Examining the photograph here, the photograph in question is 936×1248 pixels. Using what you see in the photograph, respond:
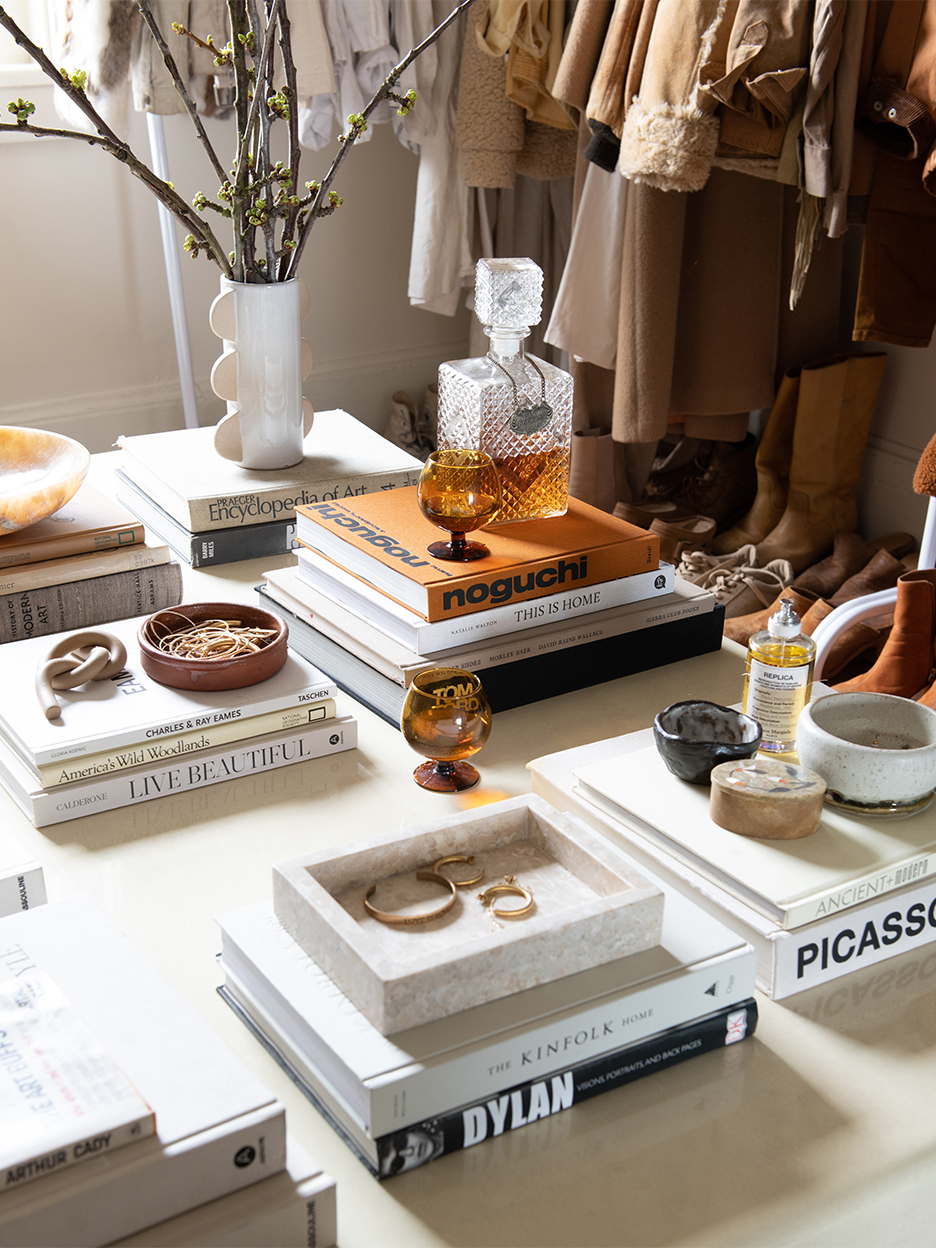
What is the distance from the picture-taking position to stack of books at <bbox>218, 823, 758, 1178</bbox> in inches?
24.8

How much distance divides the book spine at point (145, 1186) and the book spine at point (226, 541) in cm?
90

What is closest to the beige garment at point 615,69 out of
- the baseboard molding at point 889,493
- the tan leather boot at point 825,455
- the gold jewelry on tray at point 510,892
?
the tan leather boot at point 825,455

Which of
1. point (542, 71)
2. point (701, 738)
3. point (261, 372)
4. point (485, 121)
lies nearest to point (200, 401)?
point (485, 121)

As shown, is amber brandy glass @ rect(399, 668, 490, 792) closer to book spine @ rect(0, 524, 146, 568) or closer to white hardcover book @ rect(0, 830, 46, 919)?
white hardcover book @ rect(0, 830, 46, 919)

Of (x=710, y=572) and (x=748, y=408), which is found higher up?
(x=748, y=408)

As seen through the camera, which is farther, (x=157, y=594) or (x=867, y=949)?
(x=157, y=594)

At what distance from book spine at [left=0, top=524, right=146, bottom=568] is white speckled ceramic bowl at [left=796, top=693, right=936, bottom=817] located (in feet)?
2.34

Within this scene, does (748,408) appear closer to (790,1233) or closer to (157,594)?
(157,594)

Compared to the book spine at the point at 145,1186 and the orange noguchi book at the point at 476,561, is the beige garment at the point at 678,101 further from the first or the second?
the book spine at the point at 145,1186

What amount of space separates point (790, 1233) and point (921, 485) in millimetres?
1120

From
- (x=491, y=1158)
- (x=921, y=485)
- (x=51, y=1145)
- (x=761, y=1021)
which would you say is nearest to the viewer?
(x=51, y=1145)

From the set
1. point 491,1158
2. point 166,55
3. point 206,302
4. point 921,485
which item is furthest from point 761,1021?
point 206,302

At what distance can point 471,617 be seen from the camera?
1080 millimetres

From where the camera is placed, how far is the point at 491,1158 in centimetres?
65
